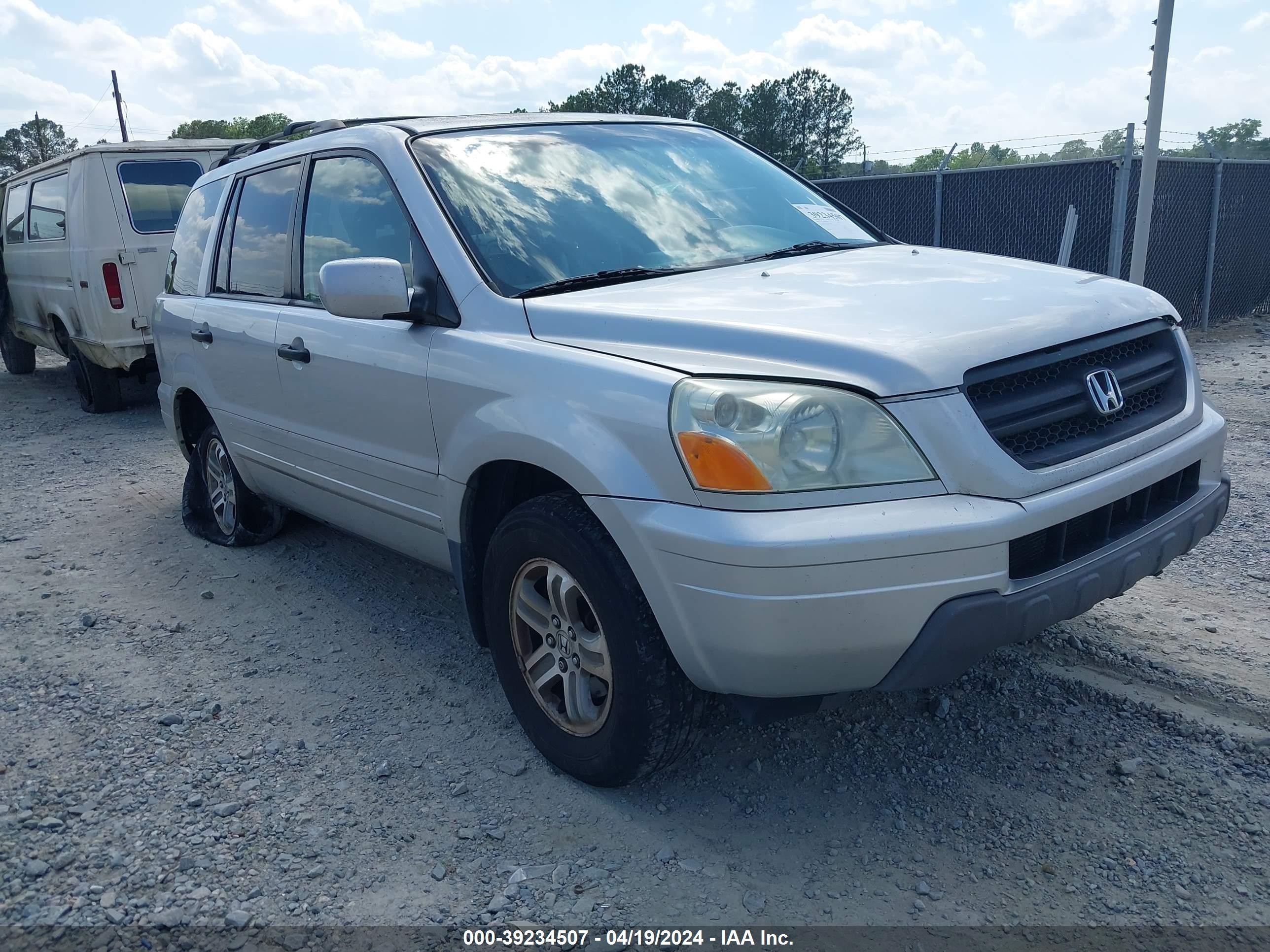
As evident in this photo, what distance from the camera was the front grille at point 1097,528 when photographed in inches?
99.1

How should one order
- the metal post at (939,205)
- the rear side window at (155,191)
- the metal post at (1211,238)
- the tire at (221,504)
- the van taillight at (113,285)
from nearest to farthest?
the tire at (221,504) → the van taillight at (113,285) → the rear side window at (155,191) → the metal post at (1211,238) → the metal post at (939,205)

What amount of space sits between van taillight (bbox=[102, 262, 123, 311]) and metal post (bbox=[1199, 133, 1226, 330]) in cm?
1083

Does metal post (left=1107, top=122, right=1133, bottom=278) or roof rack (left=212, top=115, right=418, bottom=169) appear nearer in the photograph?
roof rack (left=212, top=115, right=418, bottom=169)

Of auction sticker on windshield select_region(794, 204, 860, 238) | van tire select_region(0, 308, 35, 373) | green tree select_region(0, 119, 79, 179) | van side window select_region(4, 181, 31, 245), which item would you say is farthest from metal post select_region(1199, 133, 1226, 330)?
green tree select_region(0, 119, 79, 179)

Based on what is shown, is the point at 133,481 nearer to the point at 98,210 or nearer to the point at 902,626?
the point at 98,210

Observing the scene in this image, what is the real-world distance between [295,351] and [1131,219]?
31.9 feet

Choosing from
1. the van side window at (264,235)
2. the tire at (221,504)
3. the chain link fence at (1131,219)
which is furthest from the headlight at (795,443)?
the chain link fence at (1131,219)

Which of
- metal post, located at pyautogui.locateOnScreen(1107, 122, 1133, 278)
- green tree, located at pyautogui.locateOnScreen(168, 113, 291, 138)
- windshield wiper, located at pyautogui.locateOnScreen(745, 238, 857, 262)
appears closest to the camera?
windshield wiper, located at pyautogui.locateOnScreen(745, 238, 857, 262)

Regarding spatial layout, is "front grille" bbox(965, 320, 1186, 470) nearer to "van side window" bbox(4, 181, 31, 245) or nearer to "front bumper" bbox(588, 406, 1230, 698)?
"front bumper" bbox(588, 406, 1230, 698)

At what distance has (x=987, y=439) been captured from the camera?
2.46 meters

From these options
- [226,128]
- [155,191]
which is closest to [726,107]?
[226,128]

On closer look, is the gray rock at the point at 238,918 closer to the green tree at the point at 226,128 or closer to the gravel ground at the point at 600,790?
the gravel ground at the point at 600,790

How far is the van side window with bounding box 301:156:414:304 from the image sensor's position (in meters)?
3.56

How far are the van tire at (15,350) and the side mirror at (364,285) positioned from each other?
11.9 meters
